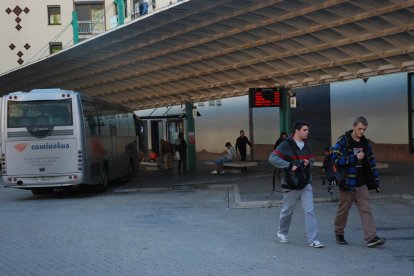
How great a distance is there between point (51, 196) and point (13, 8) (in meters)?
31.7

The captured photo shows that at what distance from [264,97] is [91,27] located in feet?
86.7

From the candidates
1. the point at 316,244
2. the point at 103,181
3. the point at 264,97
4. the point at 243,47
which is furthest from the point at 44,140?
the point at 316,244

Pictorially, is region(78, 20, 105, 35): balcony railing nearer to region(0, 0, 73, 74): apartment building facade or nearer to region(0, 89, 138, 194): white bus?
region(0, 0, 73, 74): apartment building facade

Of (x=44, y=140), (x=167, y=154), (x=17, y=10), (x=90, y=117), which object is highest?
(x=17, y=10)

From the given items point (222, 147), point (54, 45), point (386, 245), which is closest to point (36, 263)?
point (386, 245)

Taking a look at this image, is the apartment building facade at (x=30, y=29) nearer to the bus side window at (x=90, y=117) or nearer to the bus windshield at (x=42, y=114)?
the bus side window at (x=90, y=117)

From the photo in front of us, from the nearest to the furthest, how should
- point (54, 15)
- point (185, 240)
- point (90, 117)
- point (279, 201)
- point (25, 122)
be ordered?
point (185, 240)
point (279, 201)
point (25, 122)
point (90, 117)
point (54, 15)

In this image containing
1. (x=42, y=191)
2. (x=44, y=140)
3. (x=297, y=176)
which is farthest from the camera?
(x=42, y=191)

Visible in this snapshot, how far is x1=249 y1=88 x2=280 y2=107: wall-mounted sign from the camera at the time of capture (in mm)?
21344

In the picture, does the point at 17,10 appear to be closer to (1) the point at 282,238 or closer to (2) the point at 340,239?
(1) the point at 282,238

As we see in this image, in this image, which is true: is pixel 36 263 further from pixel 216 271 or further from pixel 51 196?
pixel 51 196

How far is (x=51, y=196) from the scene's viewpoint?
1825 cm

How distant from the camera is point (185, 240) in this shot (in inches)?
361

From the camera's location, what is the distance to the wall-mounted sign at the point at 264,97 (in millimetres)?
21344
